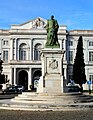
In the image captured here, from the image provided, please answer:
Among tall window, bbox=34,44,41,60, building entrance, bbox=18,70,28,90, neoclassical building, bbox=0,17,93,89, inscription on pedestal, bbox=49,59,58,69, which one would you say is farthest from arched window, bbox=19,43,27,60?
inscription on pedestal, bbox=49,59,58,69

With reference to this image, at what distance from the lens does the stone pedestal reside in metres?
26.5

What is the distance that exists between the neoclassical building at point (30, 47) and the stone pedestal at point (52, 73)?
5645 centimetres

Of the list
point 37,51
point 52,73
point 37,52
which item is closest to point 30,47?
point 37,51

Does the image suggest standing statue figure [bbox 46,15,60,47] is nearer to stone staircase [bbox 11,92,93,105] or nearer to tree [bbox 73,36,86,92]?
stone staircase [bbox 11,92,93,105]

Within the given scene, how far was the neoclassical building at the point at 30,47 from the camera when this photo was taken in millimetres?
84250

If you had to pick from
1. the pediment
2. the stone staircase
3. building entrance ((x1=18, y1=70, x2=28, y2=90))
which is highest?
the pediment

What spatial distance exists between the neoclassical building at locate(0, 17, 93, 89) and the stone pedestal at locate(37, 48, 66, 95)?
56.5 meters

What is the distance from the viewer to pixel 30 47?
86438 millimetres

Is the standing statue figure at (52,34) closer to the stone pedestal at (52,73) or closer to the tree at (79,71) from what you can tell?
the stone pedestal at (52,73)

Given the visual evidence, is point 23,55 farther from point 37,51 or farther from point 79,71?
point 79,71

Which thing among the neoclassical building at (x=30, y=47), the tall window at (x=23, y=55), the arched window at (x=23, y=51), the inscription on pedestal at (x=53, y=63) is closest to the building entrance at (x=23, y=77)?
the neoclassical building at (x=30, y=47)

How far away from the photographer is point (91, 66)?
87.7 meters

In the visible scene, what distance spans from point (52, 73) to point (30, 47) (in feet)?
196

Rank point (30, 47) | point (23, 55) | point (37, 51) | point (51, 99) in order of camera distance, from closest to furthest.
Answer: point (51, 99), point (30, 47), point (23, 55), point (37, 51)
